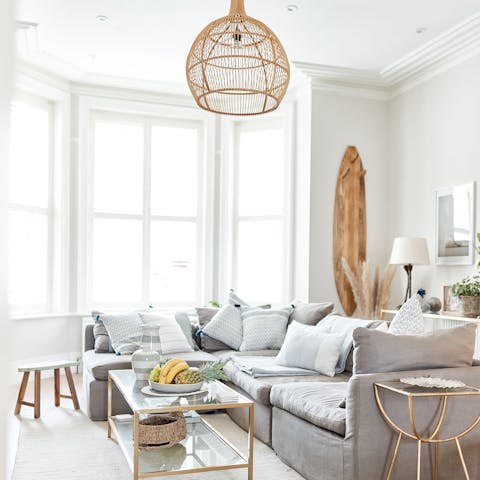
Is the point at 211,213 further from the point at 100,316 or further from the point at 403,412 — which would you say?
the point at 403,412

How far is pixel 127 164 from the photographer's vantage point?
669 centimetres

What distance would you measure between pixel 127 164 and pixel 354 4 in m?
3.17

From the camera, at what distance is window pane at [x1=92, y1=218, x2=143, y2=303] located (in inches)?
258

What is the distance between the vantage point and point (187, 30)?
16.7 ft

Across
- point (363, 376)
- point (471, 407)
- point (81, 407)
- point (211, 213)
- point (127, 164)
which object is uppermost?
point (127, 164)

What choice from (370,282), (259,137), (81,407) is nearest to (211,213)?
(259,137)

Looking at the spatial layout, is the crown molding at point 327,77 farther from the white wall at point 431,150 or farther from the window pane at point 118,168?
the window pane at point 118,168

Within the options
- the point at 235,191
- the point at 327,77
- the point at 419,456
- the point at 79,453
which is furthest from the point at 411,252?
the point at 79,453

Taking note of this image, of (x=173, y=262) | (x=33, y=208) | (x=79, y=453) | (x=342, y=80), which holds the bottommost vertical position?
(x=79, y=453)

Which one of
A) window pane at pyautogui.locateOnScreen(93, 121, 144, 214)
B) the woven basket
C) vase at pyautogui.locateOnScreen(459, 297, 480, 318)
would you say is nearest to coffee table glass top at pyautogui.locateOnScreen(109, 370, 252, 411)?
the woven basket

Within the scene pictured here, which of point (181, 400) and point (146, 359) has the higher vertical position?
point (146, 359)

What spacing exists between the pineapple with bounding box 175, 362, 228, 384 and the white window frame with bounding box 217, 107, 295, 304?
344cm

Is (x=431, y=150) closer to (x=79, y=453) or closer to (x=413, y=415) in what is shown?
(x=413, y=415)

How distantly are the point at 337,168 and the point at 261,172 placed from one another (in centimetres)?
100
